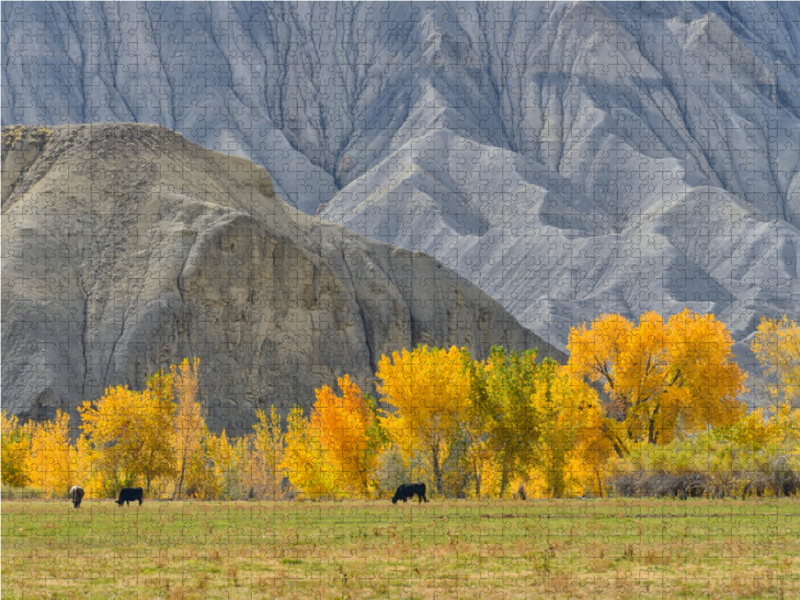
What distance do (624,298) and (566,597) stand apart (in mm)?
113416

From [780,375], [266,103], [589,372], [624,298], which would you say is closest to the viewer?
[780,375]

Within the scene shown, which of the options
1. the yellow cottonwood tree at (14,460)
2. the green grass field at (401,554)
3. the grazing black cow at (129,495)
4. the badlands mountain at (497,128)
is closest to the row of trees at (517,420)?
the yellow cottonwood tree at (14,460)

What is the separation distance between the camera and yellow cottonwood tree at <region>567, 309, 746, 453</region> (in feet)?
121

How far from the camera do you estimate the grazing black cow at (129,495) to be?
26.2 metres

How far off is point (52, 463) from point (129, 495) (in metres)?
17.5

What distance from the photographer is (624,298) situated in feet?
400

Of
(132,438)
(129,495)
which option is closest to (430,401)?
(132,438)

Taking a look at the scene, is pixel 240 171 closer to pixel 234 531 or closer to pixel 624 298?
pixel 624 298

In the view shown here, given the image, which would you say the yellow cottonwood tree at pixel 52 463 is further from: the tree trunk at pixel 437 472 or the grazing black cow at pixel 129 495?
the tree trunk at pixel 437 472

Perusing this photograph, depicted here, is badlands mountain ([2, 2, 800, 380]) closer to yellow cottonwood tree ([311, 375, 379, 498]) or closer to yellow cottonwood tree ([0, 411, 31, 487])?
yellow cottonwood tree ([0, 411, 31, 487])

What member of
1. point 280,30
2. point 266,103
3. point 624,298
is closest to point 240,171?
point 624,298

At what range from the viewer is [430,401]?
35.0 metres

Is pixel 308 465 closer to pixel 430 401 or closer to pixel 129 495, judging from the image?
pixel 430 401

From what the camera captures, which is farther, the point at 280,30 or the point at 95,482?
the point at 280,30
